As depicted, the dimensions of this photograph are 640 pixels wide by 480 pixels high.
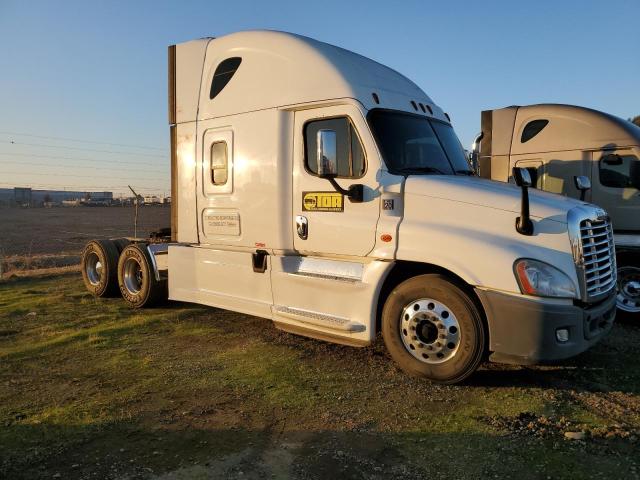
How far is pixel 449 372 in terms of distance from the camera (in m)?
4.90

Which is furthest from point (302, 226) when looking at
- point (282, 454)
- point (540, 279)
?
point (282, 454)

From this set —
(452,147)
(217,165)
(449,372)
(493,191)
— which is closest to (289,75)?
(217,165)

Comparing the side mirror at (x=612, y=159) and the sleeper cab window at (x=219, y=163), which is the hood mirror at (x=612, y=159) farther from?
the sleeper cab window at (x=219, y=163)

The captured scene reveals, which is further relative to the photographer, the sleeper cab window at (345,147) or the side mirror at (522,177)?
the sleeper cab window at (345,147)

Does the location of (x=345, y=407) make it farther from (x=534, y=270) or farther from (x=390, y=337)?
(x=534, y=270)

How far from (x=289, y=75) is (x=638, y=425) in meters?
4.82

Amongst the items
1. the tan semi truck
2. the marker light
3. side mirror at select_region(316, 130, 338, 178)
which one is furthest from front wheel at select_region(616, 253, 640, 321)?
side mirror at select_region(316, 130, 338, 178)

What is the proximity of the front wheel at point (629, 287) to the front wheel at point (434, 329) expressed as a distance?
4.32 m

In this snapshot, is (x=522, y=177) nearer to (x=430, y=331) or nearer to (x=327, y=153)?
(x=430, y=331)

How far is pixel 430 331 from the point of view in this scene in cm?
502

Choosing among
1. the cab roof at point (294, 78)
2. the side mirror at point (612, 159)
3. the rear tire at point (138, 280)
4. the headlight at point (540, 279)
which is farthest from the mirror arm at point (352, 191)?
the side mirror at point (612, 159)

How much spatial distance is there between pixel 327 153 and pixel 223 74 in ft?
8.03

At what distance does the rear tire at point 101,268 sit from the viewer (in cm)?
921

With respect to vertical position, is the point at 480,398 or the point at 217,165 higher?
the point at 217,165
